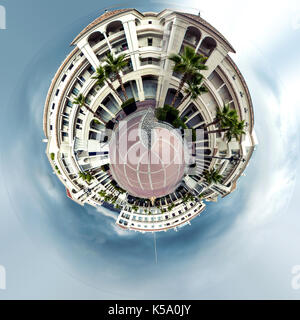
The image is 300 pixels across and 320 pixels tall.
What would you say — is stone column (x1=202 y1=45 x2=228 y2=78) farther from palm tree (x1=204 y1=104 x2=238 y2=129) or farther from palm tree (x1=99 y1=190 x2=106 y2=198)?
palm tree (x1=99 y1=190 x2=106 y2=198)

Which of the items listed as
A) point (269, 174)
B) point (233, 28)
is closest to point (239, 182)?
point (269, 174)

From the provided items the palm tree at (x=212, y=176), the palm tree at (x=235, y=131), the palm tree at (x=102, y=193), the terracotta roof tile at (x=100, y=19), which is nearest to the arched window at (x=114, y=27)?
the terracotta roof tile at (x=100, y=19)

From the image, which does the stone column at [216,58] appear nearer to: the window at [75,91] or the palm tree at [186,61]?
the palm tree at [186,61]

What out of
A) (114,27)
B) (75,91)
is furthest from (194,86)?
(75,91)

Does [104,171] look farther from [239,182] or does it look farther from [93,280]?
[239,182]

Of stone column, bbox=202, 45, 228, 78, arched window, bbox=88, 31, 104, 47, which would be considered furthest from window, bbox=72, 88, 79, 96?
stone column, bbox=202, 45, 228, 78
